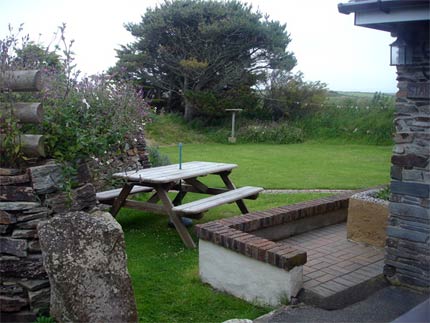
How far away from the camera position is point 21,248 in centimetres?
314

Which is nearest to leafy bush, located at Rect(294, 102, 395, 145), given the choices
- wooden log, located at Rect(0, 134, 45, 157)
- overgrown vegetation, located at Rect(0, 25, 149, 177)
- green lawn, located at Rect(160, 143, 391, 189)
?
green lawn, located at Rect(160, 143, 391, 189)

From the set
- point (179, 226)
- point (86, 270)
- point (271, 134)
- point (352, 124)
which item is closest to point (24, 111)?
point (86, 270)

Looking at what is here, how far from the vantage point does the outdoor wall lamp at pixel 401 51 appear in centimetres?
359

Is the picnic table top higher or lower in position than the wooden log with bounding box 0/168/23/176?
lower

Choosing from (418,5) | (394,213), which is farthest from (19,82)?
(394,213)

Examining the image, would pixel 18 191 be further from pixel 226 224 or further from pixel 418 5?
pixel 418 5

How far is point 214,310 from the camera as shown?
3607mm

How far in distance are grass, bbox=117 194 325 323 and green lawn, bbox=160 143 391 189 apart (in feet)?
11.5

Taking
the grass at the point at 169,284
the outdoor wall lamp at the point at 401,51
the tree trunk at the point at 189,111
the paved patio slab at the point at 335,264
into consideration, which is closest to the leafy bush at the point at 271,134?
the tree trunk at the point at 189,111

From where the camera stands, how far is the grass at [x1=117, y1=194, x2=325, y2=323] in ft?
11.6

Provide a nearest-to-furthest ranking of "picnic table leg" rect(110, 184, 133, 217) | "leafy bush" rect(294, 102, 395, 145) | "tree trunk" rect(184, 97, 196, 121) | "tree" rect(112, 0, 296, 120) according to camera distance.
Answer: "picnic table leg" rect(110, 184, 133, 217)
"leafy bush" rect(294, 102, 395, 145)
"tree trunk" rect(184, 97, 196, 121)
"tree" rect(112, 0, 296, 120)

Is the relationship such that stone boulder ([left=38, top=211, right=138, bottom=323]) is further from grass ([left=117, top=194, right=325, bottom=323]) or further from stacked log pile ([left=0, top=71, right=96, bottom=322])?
grass ([left=117, top=194, right=325, bottom=323])

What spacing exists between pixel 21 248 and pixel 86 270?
631mm

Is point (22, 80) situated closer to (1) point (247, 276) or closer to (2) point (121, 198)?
(1) point (247, 276)
